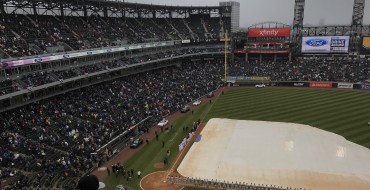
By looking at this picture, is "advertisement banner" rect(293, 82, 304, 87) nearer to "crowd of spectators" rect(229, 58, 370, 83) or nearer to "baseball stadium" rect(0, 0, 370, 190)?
"baseball stadium" rect(0, 0, 370, 190)

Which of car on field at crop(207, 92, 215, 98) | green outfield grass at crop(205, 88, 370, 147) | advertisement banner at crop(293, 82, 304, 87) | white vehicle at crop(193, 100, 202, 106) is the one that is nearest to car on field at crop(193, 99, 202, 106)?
white vehicle at crop(193, 100, 202, 106)

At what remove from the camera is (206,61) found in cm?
8738

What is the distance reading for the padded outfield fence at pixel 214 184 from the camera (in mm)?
25594

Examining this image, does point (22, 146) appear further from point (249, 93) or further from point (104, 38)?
point (249, 93)

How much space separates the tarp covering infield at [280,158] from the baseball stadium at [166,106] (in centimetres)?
18

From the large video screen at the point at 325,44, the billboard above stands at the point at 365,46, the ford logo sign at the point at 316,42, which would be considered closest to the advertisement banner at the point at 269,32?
the large video screen at the point at 325,44

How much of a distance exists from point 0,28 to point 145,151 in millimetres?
27676

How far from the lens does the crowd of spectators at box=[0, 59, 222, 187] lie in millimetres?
27516

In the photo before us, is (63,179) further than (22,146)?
No

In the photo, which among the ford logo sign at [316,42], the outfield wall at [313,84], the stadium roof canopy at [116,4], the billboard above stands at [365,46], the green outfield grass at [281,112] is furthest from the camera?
the ford logo sign at [316,42]

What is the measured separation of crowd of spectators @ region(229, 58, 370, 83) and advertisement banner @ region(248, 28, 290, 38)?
7.43 metres

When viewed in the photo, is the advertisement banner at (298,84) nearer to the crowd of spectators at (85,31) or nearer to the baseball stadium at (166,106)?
the baseball stadium at (166,106)

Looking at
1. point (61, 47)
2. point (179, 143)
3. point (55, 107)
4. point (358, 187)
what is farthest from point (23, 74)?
point (358, 187)

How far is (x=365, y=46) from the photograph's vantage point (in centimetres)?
7106
